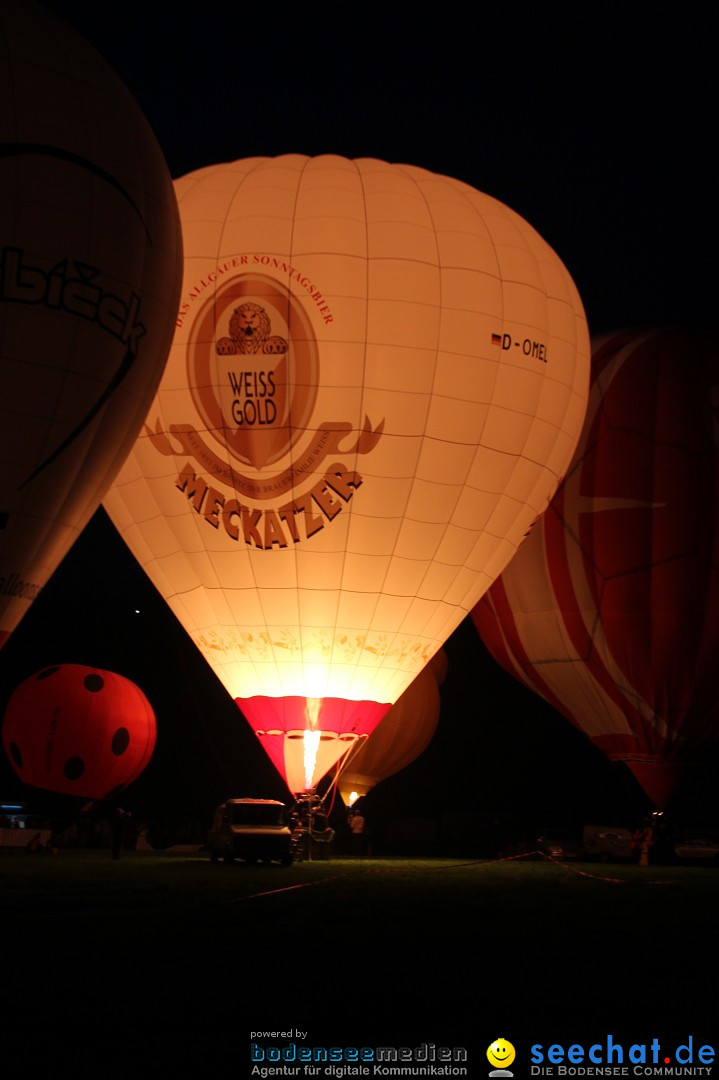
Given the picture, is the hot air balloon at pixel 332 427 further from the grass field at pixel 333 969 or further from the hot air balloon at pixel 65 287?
the grass field at pixel 333 969

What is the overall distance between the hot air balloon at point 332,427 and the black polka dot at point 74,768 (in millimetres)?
7384

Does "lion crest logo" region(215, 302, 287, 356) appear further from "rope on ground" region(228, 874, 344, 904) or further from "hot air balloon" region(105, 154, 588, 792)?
"rope on ground" region(228, 874, 344, 904)

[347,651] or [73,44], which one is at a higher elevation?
[73,44]

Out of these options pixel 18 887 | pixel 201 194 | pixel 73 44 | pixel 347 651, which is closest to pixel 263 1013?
pixel 18 887

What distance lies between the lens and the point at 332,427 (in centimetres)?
1253

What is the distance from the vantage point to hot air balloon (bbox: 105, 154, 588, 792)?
1259 cm

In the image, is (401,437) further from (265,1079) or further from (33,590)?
(265,1079)

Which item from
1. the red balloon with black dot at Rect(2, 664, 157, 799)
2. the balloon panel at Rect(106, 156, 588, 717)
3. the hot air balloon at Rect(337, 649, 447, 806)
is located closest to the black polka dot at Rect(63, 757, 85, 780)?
the red balloon with black dot at Rect(2, 664, 157, 799)

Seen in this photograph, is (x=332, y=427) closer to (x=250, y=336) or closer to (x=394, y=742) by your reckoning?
(x=250, y=336)

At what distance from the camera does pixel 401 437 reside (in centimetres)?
1269

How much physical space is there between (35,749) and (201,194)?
33.2 feet

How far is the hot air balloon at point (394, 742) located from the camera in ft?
76.0

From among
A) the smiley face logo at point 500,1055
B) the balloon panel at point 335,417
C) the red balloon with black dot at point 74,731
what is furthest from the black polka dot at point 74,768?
the smiley face logo at point 500,1055

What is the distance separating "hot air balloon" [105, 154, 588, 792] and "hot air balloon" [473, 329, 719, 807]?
171 inches
